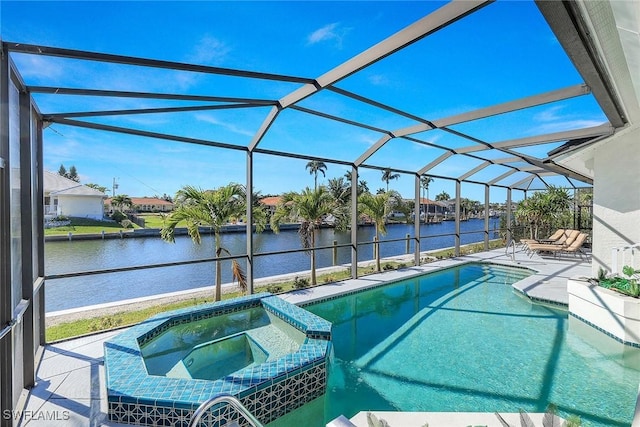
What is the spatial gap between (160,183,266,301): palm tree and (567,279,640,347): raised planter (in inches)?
263

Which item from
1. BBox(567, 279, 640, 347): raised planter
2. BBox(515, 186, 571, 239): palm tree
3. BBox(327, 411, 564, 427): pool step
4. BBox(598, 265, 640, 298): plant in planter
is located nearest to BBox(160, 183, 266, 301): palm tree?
BBox(327, 411, 564, 427): pool step

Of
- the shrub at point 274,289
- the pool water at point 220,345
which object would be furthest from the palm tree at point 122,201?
the pool water at point 220,345

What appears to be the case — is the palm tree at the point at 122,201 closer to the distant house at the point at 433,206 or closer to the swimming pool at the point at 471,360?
the swimming pool at the point at 471,360

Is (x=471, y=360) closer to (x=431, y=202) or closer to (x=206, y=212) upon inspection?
(x=206, y=212)

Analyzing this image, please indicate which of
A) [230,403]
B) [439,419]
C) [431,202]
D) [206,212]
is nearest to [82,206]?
[206,212]

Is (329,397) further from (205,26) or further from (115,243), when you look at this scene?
(115,243)

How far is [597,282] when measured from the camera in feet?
18.5

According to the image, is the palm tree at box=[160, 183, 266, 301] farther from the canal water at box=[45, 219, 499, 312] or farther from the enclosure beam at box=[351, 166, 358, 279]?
the enclosure beam at box=[351, 166, 358, 279]

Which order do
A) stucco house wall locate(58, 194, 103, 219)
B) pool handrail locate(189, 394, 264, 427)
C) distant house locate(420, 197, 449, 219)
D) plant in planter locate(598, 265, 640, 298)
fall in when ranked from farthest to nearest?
distant house locate(420, 197, 449, 219)
stucco house wall locate(58, 194, 103, 219)
plant in planter locate(598, 265, 640, 298)
pool handrail locate(189, 394, 264, 427)

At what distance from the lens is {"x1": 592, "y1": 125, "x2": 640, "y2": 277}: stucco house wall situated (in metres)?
6.10

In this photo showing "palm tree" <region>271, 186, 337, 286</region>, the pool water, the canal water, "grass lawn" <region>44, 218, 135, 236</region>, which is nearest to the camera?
the pool water

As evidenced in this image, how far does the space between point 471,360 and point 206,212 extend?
5.65 meters

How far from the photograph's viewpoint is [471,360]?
13.8ft

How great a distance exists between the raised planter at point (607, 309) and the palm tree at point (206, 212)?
6678mm
